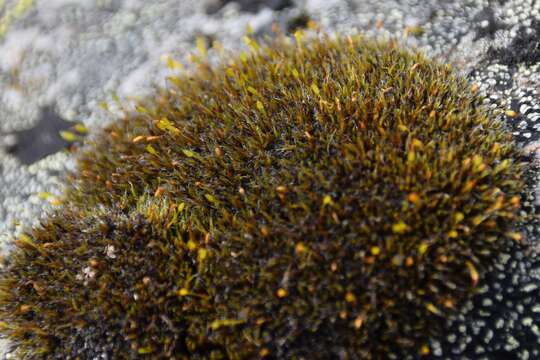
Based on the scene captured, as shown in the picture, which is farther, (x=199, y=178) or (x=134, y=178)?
(x=134, y=178)

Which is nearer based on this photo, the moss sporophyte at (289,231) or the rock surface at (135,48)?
the moss sporophyte at (289,231)

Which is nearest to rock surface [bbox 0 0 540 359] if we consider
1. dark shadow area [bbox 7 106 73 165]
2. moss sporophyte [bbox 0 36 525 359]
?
dark shadow area [bbox 7 106 73 165]

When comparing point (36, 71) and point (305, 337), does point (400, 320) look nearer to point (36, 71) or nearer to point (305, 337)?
point (305, 337)

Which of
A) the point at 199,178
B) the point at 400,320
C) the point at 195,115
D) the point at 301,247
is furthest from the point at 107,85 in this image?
the point at 400,320

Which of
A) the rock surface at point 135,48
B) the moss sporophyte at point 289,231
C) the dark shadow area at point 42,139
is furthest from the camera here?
the dark shadow area at point 42,139

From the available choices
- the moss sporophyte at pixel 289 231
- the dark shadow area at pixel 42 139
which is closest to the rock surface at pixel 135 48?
the dark shadow area at pixel 42 139

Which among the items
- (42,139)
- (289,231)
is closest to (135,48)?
(42,139)

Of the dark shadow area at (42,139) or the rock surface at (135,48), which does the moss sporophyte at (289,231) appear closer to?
the rock surface at (135,48)
